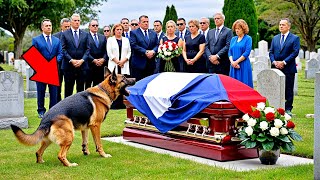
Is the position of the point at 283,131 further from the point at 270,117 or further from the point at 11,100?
the point at 11,100

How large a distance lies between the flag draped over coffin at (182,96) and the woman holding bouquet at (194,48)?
2.73 meters

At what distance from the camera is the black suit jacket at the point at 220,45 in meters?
12.9

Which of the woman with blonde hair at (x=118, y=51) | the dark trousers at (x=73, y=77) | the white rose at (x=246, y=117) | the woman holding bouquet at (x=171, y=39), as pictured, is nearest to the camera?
the white rose at (x=246, y=117)

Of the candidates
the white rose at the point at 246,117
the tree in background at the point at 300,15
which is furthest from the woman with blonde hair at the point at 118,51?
the tree in background at the point at 300,15

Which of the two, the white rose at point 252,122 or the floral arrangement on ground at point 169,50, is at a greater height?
the floral arrangement on ground at point 169,50

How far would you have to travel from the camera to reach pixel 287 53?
13688 mm

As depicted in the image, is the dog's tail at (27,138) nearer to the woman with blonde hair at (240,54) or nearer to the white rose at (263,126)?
the white rose at (263,126)

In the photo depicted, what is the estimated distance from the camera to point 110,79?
903 cm

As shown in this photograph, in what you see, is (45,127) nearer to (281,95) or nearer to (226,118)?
(226,118)

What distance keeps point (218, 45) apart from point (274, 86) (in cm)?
223

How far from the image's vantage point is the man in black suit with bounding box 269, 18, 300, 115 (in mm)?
13547

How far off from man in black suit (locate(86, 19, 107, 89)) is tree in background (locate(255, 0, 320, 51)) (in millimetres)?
43376

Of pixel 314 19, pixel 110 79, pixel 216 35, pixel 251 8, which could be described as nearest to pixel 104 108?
pixel 110 79

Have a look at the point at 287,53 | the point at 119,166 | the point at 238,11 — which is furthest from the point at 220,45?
the point at 238,11
